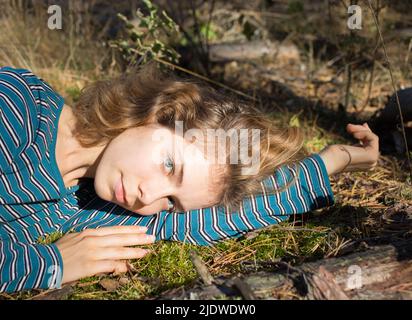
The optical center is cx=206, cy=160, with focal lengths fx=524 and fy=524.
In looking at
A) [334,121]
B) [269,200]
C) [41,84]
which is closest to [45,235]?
[41,84]

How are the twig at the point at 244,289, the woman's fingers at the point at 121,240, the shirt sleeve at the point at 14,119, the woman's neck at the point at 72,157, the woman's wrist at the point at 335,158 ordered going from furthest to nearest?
the woman's wrist at the point at 335,158, the woman's neck at the point at 72,157, the shirt sleeve at the point at 14,119, the woman's fingers at the point at 121,240, the twig at the point at 244,289

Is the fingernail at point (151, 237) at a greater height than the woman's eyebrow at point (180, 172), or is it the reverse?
the woman's eyebrow at point (180, 172)

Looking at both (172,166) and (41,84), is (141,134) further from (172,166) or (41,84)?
(41,84)

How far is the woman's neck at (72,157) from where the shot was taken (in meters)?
2.58

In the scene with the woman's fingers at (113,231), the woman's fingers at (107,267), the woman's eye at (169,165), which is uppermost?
the woman's eye at (169,165)

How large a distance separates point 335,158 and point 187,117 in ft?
2.85

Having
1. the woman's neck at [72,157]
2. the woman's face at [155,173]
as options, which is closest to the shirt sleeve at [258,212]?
the woman's face at [155,173]

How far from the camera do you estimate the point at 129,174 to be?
2229 millimetres

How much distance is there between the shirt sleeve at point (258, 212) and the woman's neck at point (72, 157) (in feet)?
1.48

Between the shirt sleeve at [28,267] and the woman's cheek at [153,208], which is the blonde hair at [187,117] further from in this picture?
the shirt sleeve at [28,267]

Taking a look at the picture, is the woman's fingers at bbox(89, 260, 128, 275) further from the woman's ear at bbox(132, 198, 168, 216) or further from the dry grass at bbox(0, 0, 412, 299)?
the woman's ear at bbox(132, 198, 168, 216)

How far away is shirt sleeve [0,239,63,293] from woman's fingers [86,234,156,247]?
18 centimetres

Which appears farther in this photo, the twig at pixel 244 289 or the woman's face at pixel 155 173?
the woman's face at pixel 155 173

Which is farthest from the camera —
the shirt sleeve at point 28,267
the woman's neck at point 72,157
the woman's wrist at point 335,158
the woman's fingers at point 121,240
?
the woman's wrist at point 335,158
